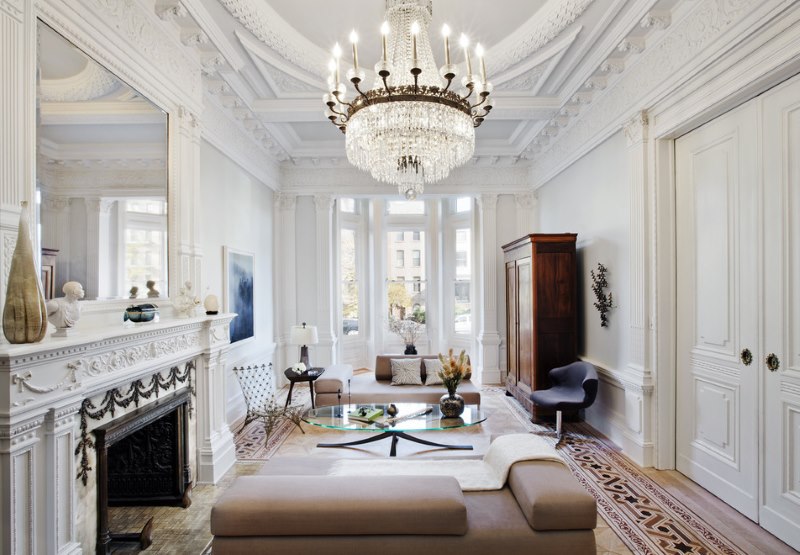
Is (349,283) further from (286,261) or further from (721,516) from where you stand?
(721,516)

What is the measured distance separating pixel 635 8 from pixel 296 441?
486 cm

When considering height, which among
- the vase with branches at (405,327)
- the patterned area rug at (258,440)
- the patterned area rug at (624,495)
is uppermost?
the vase with branches at (405,327)

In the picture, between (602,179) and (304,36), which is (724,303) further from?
(304,36)

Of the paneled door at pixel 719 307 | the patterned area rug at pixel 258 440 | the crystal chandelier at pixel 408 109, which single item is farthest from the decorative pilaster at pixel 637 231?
the patterned area rug at pixel 258 440

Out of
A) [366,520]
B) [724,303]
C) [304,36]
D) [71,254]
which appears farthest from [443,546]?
[304,36]

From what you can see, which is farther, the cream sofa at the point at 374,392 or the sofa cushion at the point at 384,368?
the sofa cushion at the point at 384,368

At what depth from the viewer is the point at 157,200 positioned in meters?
3.03

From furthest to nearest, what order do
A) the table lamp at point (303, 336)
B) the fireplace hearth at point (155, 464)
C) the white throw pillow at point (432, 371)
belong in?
the table lamp at point (303, 336), the white throw pillow at point (432, 371), the fireplace hearth at point (155, 464)

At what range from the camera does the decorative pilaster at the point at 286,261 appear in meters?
7.03

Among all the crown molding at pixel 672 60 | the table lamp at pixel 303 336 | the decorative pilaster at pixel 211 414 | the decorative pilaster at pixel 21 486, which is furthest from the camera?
the table lamp at pixel 303 336

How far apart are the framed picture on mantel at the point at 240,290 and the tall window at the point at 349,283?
2.83 metres

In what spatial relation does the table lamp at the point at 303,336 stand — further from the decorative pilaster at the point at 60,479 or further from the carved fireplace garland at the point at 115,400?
the decorative pilaster at the point at 60,479

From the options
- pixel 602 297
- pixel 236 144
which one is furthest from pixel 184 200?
pixel 602 297

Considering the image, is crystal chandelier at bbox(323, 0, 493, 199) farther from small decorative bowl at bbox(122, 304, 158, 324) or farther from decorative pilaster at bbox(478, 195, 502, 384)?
decorative pilaster at bbox(478, 195, 502, 384)
